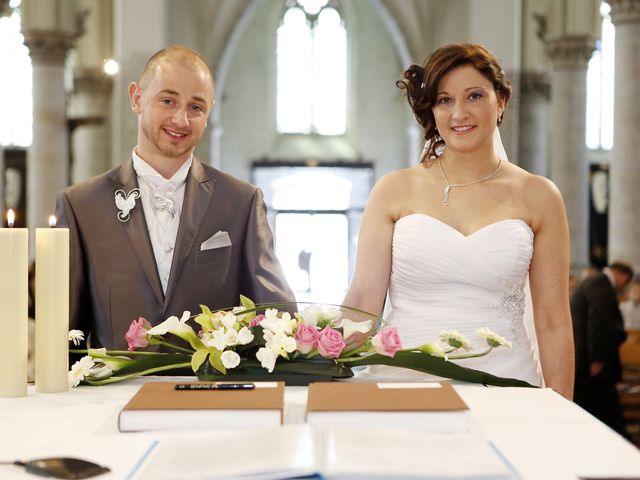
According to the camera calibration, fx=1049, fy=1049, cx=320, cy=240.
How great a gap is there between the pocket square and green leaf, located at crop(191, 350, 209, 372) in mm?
1016

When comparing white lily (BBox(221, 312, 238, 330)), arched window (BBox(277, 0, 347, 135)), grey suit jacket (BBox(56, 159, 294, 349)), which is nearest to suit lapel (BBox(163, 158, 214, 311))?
grey suit jacket (BBox(56, 159, 294, 349))

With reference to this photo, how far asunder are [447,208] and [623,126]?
8502 mm

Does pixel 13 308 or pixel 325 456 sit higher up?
pixel 13 308

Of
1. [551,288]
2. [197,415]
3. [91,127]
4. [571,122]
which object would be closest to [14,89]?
[91,127]

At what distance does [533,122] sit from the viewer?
62.1 feet

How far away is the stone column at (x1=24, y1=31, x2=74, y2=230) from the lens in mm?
15641

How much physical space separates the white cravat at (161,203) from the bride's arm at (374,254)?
2.07 ft

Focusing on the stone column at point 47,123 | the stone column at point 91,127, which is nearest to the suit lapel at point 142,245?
the stone column at point 47,123

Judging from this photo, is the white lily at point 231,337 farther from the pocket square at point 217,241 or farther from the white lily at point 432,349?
the pocket square at point 217,241

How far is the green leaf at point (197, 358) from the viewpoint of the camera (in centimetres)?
219

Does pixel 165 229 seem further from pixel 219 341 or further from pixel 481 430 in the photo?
pixel 481 430

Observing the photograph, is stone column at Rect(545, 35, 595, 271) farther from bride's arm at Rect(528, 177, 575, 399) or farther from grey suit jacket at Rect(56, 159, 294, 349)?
grey suit jacket at Rect(56, 159, 294, 349)

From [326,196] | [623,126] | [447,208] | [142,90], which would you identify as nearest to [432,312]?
[447,208]

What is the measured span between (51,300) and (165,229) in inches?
41.9
